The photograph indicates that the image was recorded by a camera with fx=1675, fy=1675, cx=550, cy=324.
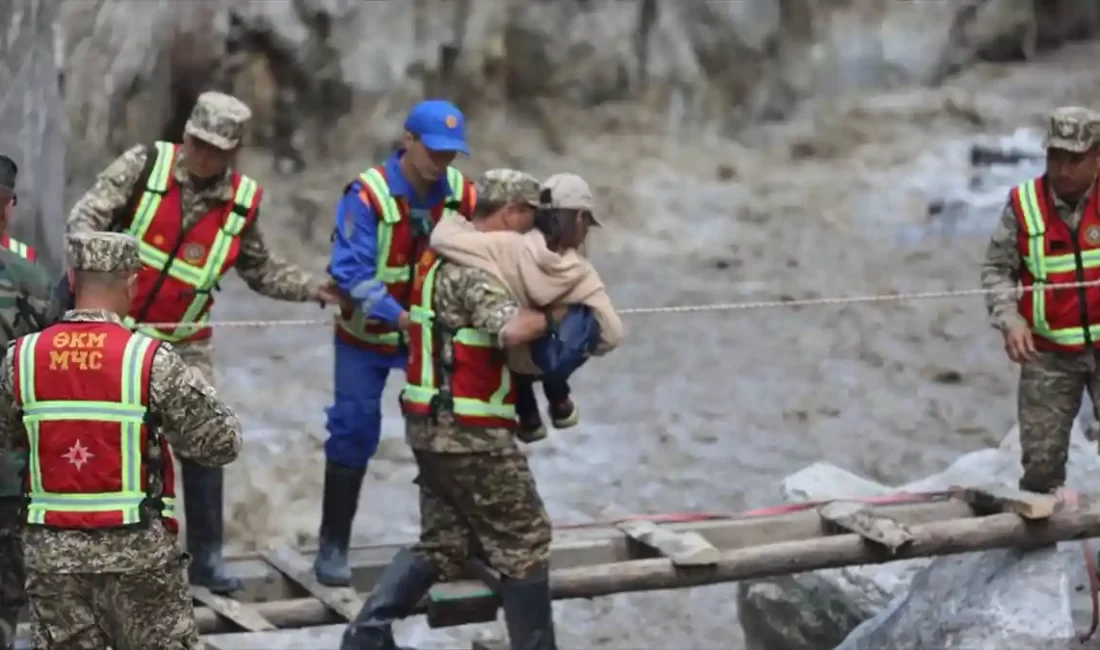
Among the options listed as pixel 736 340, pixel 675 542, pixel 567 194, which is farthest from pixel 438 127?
pixel 736 340

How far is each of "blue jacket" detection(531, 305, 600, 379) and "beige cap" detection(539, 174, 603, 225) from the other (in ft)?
1.06

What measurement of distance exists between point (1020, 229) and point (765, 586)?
2.04m

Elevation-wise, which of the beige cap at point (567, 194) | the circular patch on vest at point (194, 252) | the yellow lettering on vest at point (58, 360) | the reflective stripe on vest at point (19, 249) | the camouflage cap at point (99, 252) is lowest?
the yellow lettering on vest at point (58, 360)

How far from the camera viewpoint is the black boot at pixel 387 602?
5711 millimetres

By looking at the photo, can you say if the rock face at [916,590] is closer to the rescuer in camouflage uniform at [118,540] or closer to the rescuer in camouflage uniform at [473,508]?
the rescuer in camouflage uniform at [473,508]

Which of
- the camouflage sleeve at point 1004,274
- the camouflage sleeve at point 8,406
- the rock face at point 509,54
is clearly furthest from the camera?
the rock face at point 509,54

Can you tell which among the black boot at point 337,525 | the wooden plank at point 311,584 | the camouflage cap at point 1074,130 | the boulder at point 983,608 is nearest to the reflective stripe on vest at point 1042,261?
the camouflage cap at point 1074,130

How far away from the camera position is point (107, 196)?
19.0ft

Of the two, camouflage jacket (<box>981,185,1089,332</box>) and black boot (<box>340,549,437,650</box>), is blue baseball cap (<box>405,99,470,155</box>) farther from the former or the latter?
camouflage jacket (<box>981,185,1089,332</box>)

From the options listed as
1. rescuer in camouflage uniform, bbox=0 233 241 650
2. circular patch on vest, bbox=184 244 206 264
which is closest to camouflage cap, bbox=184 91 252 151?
circular patch on vest, bbox=184 244 206 264

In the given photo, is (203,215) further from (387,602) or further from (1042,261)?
(1042,261)

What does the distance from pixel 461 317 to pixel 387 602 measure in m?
1.06

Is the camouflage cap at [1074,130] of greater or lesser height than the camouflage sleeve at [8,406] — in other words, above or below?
above

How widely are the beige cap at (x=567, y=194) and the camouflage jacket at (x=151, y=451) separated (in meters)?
1.33
